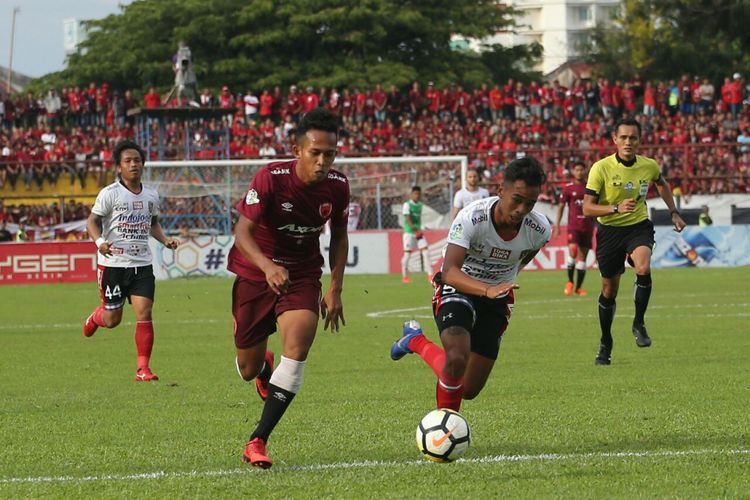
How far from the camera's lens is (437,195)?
34.2 m

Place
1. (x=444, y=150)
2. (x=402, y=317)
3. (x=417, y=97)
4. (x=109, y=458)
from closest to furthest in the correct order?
(x=109, y=458) < (x=402, y=317) < (x=444, y=150) < (x=417, y=97)

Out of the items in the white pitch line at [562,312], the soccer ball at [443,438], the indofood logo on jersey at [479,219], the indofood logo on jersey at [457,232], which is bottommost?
the white pitch line at [562,312]

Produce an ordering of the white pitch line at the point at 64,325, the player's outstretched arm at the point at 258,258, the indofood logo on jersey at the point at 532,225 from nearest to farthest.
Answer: the player's outstretched arm at the point at 258,258 < the indofood logo on jersey at the point at 532,225 < the white pitch line at the point at 64,325

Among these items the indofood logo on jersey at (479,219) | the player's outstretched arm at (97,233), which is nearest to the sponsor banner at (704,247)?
the player's outstretched arm at (97,233)

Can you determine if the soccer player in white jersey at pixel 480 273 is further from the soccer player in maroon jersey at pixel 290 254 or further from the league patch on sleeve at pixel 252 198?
the league patch on sleeve at pixel 252 198

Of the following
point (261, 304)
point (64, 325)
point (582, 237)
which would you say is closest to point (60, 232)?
point (64, 325)

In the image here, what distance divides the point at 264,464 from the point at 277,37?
52.1 meters

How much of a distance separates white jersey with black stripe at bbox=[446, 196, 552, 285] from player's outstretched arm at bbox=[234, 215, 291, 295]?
1.11 meters

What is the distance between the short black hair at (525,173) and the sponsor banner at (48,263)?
83.3ft

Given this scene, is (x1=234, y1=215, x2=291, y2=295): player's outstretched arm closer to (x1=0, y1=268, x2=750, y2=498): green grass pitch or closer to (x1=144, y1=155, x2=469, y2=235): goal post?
(x1=0, y1=268, x2=750, y2=498): green grass pitch

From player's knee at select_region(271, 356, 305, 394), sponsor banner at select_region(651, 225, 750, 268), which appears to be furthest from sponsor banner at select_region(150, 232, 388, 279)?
player's knee at select_region(271, 356, 305, 394)

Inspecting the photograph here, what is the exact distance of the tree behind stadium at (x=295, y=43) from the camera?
56781 millimetres

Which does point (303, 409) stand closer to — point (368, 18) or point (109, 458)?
point (109, 458)

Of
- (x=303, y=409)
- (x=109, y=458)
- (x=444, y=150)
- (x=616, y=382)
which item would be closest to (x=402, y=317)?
(x=616, y=382)
